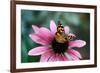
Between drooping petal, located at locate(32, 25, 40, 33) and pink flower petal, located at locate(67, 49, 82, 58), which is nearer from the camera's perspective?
drooping petal, located at locate(32, 25, 40, 33)

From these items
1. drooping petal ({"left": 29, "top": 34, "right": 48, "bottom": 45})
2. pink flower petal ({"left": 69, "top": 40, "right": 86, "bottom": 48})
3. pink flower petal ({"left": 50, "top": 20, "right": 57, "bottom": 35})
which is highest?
pink flower petal ({"left": 50, "top": 20, "right": 57, "bottom": 35})

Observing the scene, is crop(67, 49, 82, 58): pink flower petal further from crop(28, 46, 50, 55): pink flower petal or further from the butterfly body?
crop(28, 46, 50, 55): pink flower petal

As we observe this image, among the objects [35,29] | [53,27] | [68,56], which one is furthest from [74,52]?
[35,29]

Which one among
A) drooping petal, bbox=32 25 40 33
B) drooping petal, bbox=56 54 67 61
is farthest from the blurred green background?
drooping petal, bbox=56 54 67 61

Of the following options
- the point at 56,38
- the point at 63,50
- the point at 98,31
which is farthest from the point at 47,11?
the point at 98,31

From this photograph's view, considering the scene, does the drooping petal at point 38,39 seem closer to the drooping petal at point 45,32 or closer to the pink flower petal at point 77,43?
the drooping petal at point 45,32

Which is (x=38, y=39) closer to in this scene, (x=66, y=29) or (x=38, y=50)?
(x=38, y=50)

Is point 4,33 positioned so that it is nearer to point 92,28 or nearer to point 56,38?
point 56,38

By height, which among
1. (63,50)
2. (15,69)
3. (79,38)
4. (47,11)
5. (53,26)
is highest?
(47,11)
